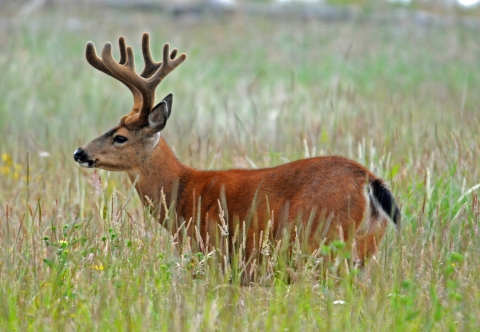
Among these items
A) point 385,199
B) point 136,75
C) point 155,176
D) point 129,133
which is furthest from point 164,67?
point 385,199

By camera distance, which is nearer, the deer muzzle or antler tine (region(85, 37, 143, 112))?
the deer muzzle

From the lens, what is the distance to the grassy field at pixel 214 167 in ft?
12.1

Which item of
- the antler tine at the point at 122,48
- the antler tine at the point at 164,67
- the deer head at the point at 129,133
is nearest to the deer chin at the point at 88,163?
the deer head at the point at 129,133

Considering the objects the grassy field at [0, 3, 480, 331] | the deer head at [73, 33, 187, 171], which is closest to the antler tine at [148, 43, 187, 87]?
the deer head at [73, 33, 187, 171]

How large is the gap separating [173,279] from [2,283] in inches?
33.6

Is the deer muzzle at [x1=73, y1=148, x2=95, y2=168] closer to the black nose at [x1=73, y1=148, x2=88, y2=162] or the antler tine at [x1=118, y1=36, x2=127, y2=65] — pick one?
the black nose at [x1=73, y1=148, x2=88, y2=162]

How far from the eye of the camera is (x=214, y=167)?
22.0 feet

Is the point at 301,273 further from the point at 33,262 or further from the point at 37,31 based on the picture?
the point at 37,31

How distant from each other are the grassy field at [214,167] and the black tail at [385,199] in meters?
0.13

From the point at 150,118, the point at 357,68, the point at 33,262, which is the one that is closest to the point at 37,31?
the point at 357,68

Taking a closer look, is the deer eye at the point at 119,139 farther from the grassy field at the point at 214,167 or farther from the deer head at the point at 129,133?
the grassy field at the point at 214,167

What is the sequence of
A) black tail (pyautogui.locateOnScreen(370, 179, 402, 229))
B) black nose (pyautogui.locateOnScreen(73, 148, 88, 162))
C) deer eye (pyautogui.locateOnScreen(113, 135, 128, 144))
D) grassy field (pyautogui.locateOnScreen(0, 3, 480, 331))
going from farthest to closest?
deer eye (pyautogui.locateOnScreen(113, 135, 128, 144)), black nose (pyautogui.locateOnScreen(73, 148, 88, 162)), black tail (pyautogui.locateOnScreen(370, 179, 402, 229)), grassy field (pyautogui.locateOnScreen(0, 3, 480, 331))

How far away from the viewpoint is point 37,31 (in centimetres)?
1445

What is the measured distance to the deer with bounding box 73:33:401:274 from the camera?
14.6 feet
